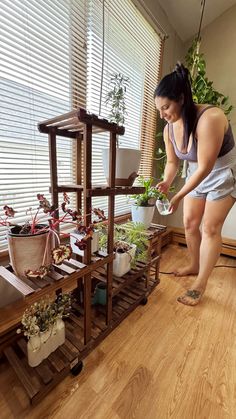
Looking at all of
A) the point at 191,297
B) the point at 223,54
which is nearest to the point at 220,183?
the point at 191,297

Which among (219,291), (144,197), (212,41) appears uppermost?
(212,41)

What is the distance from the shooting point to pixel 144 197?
135 cm

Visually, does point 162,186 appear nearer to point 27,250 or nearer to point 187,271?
point 187,271

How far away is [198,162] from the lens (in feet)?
3.44

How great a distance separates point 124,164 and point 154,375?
87 centimetres

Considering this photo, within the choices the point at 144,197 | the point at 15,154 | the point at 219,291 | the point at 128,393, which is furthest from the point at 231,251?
the point at 15,154

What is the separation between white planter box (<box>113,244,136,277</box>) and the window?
1.52 ft

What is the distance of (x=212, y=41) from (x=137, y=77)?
1.06m

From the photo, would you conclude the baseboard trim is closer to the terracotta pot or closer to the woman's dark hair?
the woman's dark hair

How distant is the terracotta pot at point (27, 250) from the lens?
61 centimetres

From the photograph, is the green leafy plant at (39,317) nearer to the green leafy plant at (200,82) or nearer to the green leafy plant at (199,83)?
the green leafy plant at (199,83)

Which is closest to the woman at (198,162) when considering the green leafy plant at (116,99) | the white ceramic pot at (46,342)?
the green leafy plant at (116,99)

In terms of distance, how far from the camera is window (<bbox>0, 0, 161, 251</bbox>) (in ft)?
2.73

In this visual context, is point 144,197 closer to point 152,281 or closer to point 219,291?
point 152,281
